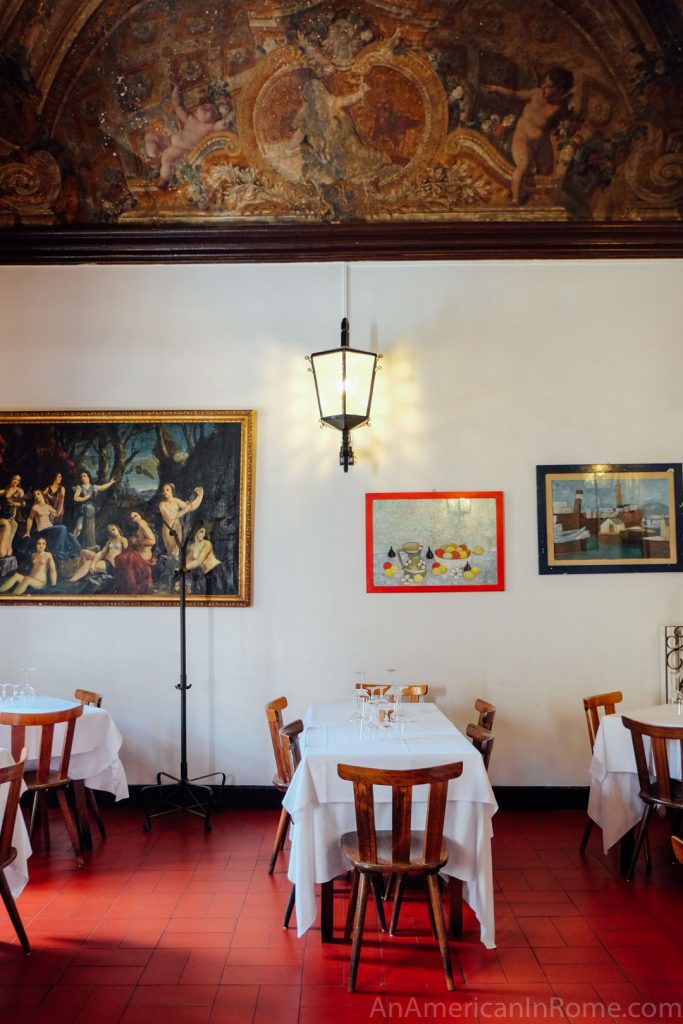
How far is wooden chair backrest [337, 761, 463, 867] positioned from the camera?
317 centimetres

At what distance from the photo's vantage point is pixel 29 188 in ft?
18.8

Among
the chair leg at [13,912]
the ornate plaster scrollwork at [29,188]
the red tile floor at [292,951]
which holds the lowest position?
the red tile floor at [292,951]

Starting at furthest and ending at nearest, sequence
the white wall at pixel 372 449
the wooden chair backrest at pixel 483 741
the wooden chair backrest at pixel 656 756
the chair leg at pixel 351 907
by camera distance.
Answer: the white wall at pixel 372 449, the wooden chair backrest at pixel 656 756, the wooden chair backrest at pixel 483 741, the chair leg at pixel 351 907

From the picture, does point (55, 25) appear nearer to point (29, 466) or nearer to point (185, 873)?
point (29, 466)

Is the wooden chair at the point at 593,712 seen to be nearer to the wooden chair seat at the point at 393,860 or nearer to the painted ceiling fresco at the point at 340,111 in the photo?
the wooden chair seat at the point at 393,860

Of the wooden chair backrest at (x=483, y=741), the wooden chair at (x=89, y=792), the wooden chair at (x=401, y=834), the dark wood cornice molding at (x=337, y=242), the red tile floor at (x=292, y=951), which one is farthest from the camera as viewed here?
the dark wood cornice molding at (x=337, y=242)

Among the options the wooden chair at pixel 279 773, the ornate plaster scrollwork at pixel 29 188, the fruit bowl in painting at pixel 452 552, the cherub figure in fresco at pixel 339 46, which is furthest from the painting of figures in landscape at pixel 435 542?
the ornate plaster scrollwork at pixel 29 188

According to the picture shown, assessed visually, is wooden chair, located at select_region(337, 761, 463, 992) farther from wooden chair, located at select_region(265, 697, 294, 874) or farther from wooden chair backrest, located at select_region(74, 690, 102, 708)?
wooden chair backrest, located at select_region(74, 690, 102, 708)

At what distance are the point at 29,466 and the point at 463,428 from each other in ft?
10.9

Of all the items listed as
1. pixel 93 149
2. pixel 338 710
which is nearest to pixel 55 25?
pixel 93 149

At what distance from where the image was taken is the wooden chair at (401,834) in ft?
10.4

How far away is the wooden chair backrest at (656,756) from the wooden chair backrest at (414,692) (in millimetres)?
1415

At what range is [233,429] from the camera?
582cm

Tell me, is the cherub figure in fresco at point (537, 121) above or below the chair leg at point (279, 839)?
above
